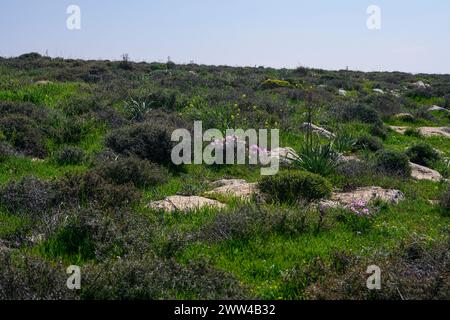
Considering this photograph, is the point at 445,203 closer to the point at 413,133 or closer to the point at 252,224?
the point at 252,224

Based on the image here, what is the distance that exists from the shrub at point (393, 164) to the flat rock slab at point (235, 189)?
3.08 m

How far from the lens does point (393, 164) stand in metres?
10.4

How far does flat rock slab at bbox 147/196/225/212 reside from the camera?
6.92 m

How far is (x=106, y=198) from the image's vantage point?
6676mm

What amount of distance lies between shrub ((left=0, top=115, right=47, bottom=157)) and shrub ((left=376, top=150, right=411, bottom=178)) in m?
6.65

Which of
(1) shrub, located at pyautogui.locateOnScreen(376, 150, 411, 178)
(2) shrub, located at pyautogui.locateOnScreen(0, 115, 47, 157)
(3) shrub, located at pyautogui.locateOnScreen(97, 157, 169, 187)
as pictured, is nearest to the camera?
(3) shrub, located at pyautogui.locateOnScreen(97, 157, 169, 187)

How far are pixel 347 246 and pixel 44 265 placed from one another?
325cm

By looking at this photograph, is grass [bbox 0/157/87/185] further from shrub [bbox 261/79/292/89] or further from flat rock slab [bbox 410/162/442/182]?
shrub [bbox 261/79/292/89]

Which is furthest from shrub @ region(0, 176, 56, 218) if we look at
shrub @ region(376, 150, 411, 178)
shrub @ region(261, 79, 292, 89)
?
shrub @ region(261, 79, 292, 89)

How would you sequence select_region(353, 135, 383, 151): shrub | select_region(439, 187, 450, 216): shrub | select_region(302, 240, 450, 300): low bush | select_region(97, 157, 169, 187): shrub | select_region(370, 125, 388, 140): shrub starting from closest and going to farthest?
select_region(302, 240, 450, 300): low bush < select_region(439, 187, 450, 216): shrub < select_region(97, 157, 169, 187): shrub < select_region(353, 135, 383, 151): shrub < select_region(370, 125, 388, 140): shrub

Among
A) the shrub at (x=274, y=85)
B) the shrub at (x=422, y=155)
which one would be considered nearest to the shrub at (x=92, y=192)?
the shrub at (x=422, y=155)

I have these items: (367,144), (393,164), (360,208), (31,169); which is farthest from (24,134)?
(367,144)
